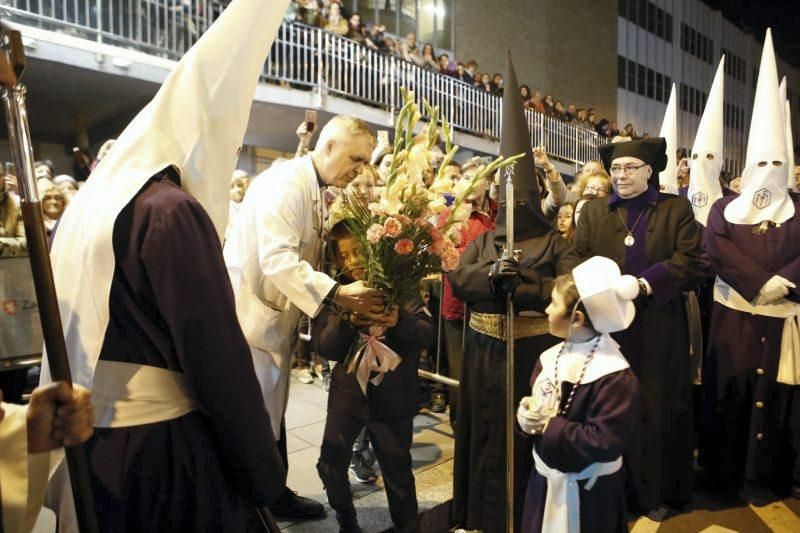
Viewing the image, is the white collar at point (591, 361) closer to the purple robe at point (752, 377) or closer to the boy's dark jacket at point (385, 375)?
the boy's dark jacket at point (385, 375)

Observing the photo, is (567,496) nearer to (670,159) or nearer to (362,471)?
(362,471)

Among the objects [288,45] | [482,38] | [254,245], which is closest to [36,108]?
[288,45]

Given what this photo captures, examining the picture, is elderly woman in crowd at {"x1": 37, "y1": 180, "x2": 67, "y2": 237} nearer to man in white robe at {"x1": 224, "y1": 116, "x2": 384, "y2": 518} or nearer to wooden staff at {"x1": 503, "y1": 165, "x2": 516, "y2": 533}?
man in white robe at {"x1": 224, "y1": 116, "x2": 384, "y2": 518}

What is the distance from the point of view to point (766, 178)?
4.34m

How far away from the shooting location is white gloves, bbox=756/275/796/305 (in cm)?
404

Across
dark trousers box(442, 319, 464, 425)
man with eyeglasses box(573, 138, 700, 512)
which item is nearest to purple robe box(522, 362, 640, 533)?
man with eyeglasses box(573, 138, 700, 512)

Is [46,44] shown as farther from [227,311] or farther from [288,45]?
[227,311]

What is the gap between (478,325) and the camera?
11.6 ft

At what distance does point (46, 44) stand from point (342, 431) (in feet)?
25.7

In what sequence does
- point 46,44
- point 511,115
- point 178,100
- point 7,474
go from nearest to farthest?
point 7,474
point 178,100
point 511,115
point 46,44

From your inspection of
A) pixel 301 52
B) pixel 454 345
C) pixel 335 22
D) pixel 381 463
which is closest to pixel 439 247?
pixel 381 463

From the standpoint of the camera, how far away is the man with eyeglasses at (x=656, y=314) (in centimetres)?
375

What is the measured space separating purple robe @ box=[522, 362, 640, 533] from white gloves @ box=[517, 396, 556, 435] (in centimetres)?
4

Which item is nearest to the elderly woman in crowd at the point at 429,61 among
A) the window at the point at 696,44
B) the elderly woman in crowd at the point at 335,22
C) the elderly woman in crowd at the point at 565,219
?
the elderly woman in crowd at the point at 335,22
